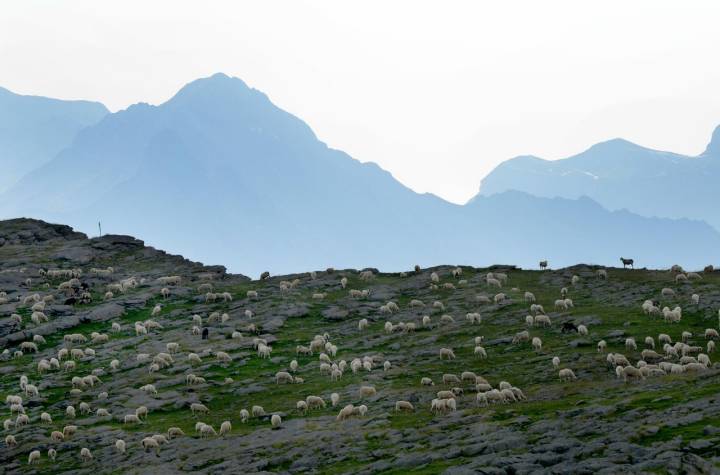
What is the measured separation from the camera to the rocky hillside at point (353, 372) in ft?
110

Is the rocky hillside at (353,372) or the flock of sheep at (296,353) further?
the flock of sheep at (296,353)

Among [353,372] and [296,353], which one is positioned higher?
[296,353]

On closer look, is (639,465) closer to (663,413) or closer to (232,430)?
(663,413)

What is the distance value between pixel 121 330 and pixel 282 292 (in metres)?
18.2

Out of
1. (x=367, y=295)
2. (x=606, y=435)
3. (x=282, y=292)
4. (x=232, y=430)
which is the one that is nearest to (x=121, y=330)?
(x=282, y=292)

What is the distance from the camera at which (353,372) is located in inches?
2222

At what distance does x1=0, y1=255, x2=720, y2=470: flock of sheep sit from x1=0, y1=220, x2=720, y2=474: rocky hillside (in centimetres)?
19

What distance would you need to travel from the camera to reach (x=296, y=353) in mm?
64375

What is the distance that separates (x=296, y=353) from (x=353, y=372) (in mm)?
9100

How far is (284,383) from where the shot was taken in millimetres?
56031

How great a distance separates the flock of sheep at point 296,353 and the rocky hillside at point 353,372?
0.19 m

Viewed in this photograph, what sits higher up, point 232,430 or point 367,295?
point 367,295

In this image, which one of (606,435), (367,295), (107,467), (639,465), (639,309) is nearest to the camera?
(639,465)

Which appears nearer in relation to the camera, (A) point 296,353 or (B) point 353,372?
(B) point 353,372
